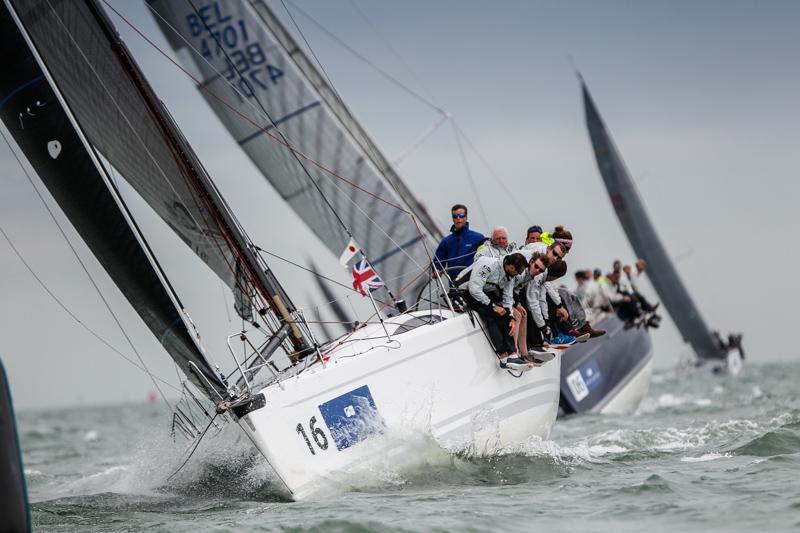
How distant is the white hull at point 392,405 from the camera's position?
20.6ft

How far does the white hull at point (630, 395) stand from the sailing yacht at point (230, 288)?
544cm

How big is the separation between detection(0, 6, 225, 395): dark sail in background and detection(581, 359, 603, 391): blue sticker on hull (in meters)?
6.62

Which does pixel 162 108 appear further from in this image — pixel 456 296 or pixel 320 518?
pixel 320 518

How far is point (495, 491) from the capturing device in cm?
631

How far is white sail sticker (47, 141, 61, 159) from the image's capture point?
7.25m

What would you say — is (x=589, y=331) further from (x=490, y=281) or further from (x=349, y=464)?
(x=349, y=464)

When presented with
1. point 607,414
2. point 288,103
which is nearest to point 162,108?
point 288,103

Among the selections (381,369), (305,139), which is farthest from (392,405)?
(305,139)

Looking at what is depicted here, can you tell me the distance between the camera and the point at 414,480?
670 centimetres

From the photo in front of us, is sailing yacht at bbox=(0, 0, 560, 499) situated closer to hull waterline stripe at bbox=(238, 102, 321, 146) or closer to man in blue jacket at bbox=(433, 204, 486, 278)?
man in blue jacket at bbox=(433, 204, 486, 278)

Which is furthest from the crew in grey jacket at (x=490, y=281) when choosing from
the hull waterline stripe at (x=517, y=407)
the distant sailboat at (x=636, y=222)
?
the distant sailboat at (x=636, y=222)

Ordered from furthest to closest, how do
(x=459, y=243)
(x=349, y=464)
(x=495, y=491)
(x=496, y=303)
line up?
(x=459, y=243) → (x=496, y=303) → (x=349, y=464) → (x=495, y=491)

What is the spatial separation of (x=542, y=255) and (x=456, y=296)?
2.59 ft

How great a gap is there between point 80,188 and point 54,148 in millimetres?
353
